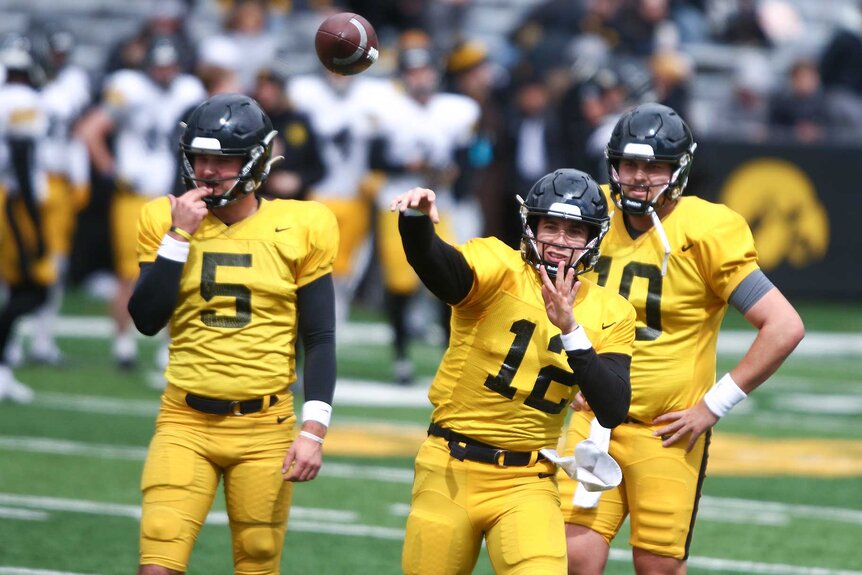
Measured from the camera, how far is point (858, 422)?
36.1 ft

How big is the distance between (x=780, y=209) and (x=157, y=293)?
12.6 meters

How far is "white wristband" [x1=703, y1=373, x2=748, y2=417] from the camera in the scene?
543 cm

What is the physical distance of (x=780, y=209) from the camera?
1678 centimetres

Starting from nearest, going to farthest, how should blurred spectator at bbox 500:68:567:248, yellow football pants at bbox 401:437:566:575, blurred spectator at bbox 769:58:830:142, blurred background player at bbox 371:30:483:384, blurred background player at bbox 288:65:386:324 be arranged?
yellow football pants at bbox 401:437:566:575
blurred background player at bbox 371:30:483:384
blurred background player at bbox 288:65:386:324
blurred spectator at bbox 500:68:567:248
blurred spectator at bbox 769:58:830:142

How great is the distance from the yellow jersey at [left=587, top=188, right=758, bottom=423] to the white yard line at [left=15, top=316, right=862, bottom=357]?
8255mm

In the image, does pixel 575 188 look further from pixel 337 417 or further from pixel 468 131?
pixel 468 131

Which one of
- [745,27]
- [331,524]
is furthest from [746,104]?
[331,524]

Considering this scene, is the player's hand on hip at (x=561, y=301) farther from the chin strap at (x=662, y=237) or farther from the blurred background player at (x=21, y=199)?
the blurred background player at (x=21, y=199)

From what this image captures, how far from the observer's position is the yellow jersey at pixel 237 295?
5.19m

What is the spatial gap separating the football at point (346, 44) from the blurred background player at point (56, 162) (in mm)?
6168

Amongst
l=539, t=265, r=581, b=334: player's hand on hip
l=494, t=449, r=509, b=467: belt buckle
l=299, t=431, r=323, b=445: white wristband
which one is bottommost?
l=299, t=431, r=323, b=445: white wristband

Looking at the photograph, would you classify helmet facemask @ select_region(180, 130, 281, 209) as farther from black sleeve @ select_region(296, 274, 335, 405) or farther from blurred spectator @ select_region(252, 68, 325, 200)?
blurred spectator @ select_region(252, 68, 325, 200)

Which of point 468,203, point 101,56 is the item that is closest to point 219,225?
point 468,203

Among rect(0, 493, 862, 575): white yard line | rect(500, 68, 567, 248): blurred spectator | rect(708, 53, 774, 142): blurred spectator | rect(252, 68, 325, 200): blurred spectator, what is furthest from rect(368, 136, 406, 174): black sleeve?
→ rect(708, 53, 774, 142): blurred spectator
